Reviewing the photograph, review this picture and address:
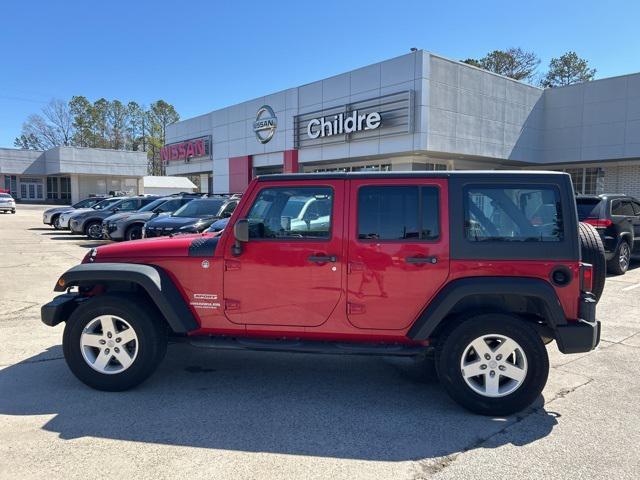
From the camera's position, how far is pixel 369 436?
11.6 feet

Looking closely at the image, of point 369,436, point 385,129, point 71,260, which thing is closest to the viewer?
point 369,436

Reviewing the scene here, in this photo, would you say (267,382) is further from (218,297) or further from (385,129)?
(385,129)

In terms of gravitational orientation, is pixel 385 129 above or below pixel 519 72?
below

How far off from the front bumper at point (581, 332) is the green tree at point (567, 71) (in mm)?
51129

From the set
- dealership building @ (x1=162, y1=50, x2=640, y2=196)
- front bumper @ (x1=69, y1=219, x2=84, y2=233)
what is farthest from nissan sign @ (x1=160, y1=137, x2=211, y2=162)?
front bumper @ (x1=69, y1=219, x2=84, y2=233)

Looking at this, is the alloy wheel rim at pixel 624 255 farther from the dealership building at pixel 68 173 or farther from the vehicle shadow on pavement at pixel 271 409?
the dealership building at pixel 68 173

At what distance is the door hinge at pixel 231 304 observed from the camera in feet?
13.7

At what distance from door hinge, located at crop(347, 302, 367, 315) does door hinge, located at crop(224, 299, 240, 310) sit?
3.13ft

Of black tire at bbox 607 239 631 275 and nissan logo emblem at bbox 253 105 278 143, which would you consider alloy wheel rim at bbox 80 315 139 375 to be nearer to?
black tire at bbox 607 239 631 275

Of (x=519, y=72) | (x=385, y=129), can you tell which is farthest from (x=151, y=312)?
(x=519, y=72)

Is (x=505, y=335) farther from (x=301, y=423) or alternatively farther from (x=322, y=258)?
(x=301, y=423)

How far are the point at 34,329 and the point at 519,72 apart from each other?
4977 cm

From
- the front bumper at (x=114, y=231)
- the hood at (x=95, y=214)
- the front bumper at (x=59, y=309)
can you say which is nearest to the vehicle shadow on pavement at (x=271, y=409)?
the front bumper at (x=59, y=309)

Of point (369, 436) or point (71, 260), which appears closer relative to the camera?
point (369, 436)
